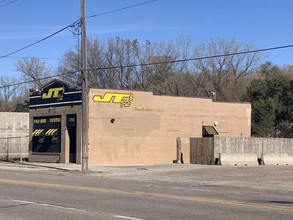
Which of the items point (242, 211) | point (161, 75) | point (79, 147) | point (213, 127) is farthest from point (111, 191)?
point (161, 75)

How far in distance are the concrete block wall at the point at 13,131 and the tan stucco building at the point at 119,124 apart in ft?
64.9

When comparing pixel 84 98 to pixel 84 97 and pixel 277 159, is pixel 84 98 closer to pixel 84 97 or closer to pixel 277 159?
pixel 84 97

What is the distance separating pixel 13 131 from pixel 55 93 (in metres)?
25.0

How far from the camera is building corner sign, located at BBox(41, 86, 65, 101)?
3897 cm

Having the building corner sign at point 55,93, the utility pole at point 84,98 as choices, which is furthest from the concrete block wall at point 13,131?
the utility pole at point 84,98

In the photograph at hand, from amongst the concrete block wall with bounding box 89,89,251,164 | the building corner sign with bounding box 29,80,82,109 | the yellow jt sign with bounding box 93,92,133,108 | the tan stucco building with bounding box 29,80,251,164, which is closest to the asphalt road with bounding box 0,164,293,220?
the concrete block wall with bounding box 89,89,251,164

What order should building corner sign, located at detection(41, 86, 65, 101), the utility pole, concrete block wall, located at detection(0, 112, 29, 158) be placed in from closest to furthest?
the utility pole
building corner sign, located at detection(41, 86, 65, 101)
concrete block wall, located at detection(0, 112, 29, 158)

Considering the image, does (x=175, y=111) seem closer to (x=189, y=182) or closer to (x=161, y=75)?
(x=189, y=182)

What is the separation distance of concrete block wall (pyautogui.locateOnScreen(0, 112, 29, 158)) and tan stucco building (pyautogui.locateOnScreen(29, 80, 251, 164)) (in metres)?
19.8

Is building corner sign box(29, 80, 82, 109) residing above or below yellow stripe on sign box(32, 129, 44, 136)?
above

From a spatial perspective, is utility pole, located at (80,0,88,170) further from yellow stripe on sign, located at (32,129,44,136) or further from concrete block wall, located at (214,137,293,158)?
concrete block wall, located at (214,137,293,158)

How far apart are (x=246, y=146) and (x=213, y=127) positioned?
12.6 feet

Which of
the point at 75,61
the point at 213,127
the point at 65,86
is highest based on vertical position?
the point at 75,61

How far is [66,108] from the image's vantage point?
38.3 m
